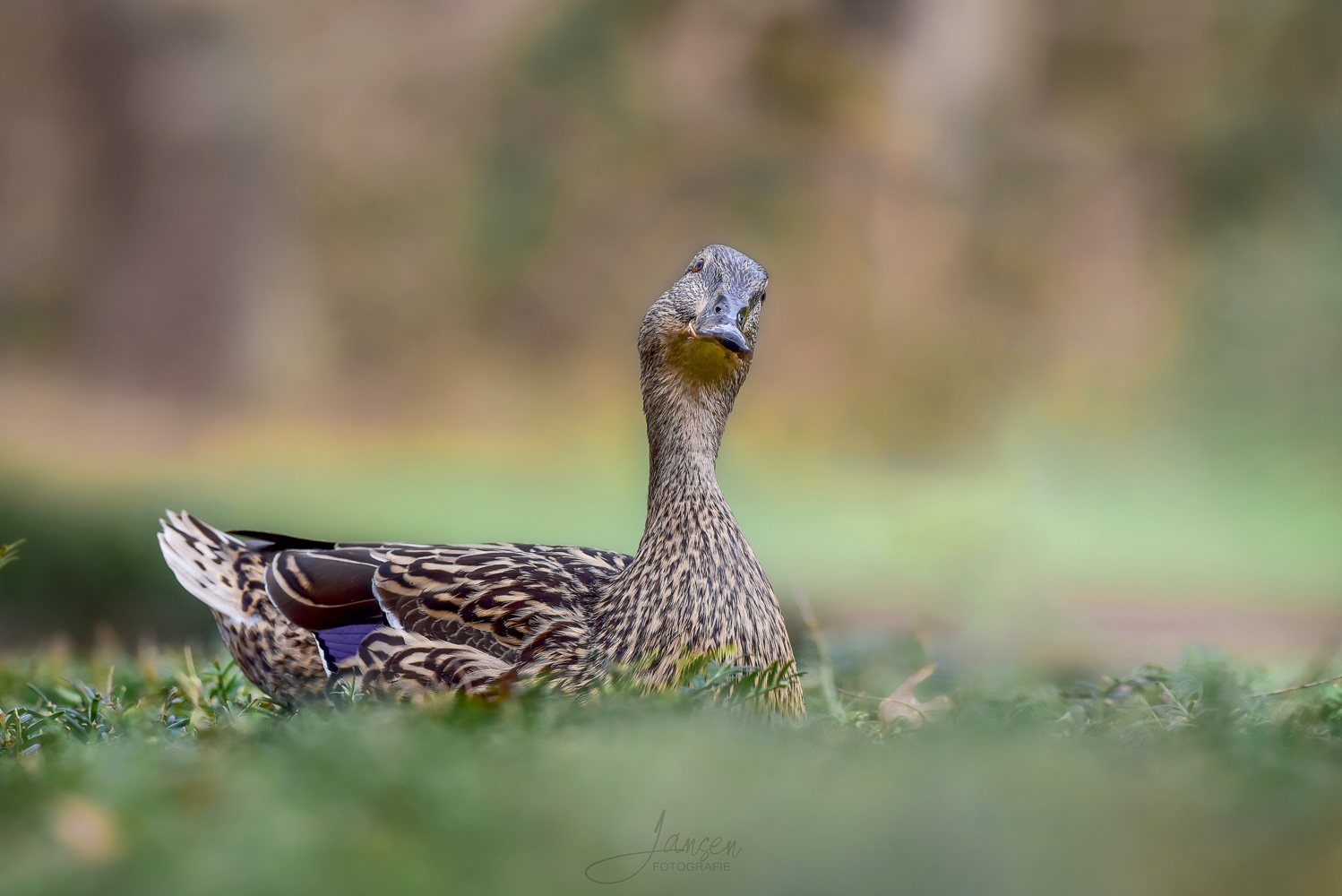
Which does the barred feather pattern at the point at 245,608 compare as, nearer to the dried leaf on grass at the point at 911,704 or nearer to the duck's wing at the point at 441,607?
the duck's wing at the point at 441,607

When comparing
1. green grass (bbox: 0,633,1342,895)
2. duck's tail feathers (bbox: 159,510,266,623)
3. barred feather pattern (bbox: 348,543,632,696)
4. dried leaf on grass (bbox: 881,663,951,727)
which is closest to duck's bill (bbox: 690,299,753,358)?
barred feather pattern (bbox: 348,543,632,696)

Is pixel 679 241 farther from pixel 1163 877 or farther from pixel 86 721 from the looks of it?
pixel 1163 877

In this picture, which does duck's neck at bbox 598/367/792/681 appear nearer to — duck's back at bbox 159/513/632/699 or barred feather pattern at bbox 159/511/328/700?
duck's back at bbox 159/513/632/699

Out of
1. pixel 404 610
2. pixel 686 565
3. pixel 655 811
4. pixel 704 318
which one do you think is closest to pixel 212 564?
pixel 404 610

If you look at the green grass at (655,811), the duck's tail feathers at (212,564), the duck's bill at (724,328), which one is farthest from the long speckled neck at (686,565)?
the duck's tail feathers at (212,564)

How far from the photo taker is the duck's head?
9.68ft

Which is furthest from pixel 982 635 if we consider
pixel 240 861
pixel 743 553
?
pixel 240 861

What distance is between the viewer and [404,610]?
9.95 feet

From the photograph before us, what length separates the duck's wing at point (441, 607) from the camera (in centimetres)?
283

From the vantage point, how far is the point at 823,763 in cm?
168

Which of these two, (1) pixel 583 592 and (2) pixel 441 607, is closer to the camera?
(2) pixel 441 607

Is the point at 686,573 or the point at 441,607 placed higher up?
the point at 686,573

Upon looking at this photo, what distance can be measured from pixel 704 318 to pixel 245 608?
148cm

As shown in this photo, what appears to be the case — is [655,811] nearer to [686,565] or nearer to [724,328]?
[686,565]
